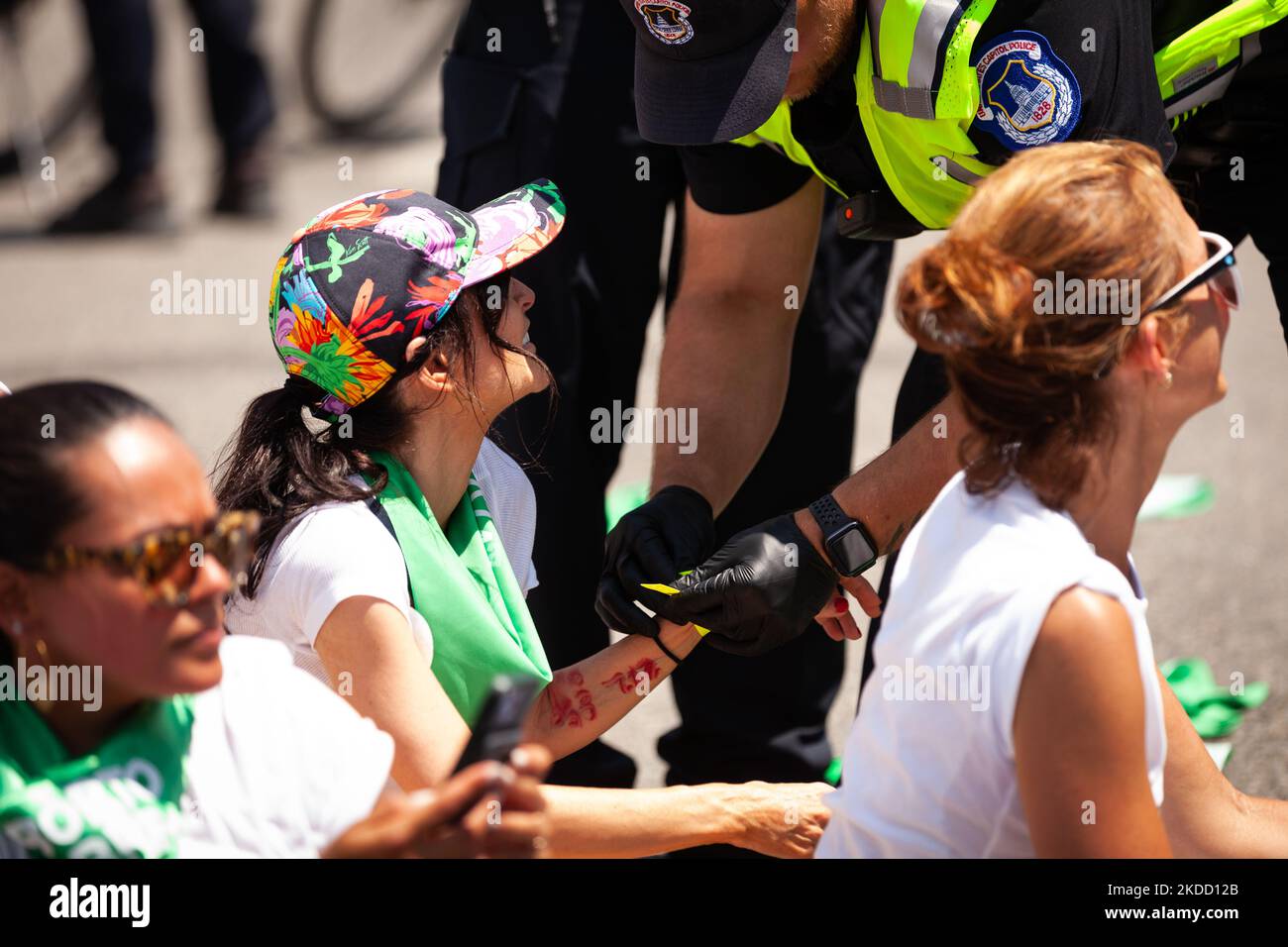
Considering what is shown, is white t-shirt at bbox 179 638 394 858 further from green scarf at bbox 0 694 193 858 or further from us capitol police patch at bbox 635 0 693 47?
us capitol police patch at bbox 635 0 693 47

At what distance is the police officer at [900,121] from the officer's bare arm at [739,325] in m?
0.10

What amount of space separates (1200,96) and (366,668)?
1.50 m

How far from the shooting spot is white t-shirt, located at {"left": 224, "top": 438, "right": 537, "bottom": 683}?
2074mm

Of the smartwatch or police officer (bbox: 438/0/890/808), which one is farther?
police officer (bbox: 438/0/890/808)

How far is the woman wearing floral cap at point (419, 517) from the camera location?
6.73ft

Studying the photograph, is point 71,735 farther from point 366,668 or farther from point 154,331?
point 154,331

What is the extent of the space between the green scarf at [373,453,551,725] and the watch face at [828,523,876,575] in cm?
46

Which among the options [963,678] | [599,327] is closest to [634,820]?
[963,678]

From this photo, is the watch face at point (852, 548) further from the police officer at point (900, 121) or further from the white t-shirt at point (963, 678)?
the white t-shirt at point (963, 678)

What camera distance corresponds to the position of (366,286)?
7.15 ft

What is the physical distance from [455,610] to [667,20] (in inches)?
36.5

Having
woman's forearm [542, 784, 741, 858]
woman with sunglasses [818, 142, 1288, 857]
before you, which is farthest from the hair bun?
woman's forearm [542, 784, 741, 858]

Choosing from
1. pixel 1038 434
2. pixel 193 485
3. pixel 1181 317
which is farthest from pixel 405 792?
pixel 1181 317

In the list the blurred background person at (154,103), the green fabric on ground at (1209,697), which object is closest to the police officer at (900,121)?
the green fabric on ground at (1209,697)
